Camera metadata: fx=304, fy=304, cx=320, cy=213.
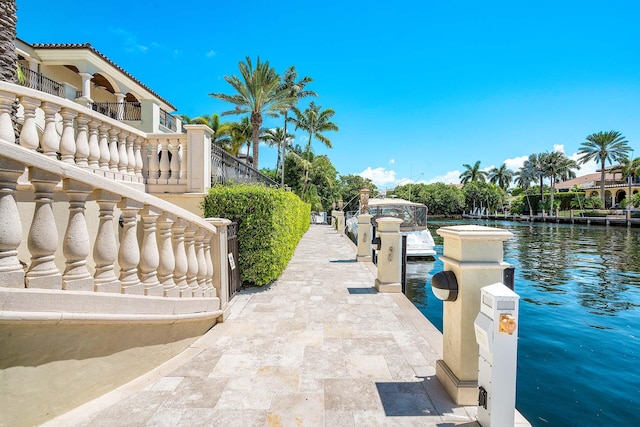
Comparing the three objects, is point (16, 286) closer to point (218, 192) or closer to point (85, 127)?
point (85, 127)

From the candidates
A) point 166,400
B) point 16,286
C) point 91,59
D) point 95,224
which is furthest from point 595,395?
point 91,59

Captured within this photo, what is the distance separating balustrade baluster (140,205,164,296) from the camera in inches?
126

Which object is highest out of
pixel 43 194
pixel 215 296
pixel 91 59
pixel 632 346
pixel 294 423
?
pixel 91 59

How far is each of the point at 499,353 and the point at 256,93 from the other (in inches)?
919

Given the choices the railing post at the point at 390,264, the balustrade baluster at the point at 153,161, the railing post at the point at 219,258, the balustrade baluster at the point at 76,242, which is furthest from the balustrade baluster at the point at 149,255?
the railing post at the point at 390,264

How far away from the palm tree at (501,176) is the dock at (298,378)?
94985 millimetres

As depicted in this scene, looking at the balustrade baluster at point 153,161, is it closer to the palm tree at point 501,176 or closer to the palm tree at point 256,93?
the palm tree at point 256,93

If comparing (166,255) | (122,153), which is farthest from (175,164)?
(166,255)

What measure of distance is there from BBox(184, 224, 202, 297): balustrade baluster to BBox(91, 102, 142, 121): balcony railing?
12640 mm

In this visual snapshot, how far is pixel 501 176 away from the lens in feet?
282

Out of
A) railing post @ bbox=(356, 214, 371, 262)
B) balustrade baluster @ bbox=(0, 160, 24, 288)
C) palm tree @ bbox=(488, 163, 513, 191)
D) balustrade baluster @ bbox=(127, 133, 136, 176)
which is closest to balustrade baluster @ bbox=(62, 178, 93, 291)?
balustrade baluster @ bbox=(0, 160, 24, 288)

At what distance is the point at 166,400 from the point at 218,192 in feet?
13.7

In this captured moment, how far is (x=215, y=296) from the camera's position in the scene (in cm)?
468

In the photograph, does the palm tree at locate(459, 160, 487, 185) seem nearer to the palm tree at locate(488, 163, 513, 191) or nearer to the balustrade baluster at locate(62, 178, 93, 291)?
the palm tree at locate(488, 163, 513, 191)
